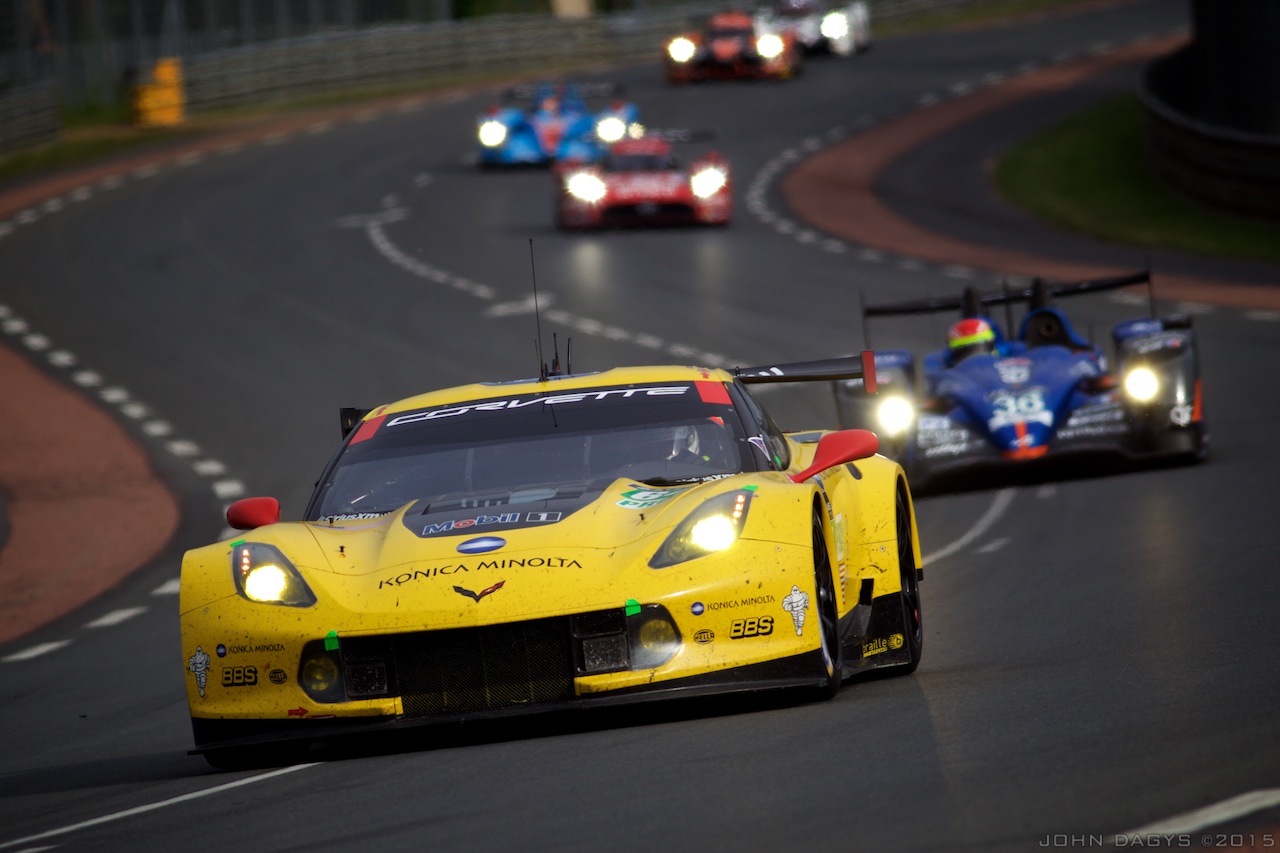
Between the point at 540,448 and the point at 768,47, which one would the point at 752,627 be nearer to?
the point at 540,448

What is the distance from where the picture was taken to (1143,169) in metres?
36.2

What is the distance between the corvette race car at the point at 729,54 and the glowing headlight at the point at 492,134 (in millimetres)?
12179

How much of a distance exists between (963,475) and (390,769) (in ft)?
29.7

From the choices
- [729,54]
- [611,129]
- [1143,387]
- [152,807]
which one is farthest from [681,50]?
[152,807]

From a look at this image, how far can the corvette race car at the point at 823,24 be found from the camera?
56125mm

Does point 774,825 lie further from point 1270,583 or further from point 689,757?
point 1270,583

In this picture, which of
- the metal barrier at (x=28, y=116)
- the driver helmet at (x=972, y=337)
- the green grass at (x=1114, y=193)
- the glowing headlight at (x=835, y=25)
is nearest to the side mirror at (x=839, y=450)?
the driver helmet at (x=972, y=337)

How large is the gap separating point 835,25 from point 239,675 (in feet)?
167

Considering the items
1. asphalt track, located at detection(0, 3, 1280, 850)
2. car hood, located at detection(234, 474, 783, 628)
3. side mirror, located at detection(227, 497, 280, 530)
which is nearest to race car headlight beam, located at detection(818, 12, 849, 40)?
asphalt track, located at detection(0, 3, 1280, 850)

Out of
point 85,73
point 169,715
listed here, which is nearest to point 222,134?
point 85,73

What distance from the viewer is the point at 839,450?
7.71 metres

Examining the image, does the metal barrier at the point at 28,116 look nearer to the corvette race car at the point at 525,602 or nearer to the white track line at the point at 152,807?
the corvette race car at the point at 525,602

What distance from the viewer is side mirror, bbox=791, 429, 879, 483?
7.61 meters

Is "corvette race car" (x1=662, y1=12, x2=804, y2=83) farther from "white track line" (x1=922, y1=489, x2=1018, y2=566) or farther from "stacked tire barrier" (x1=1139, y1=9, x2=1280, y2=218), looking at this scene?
"white track line" (x1=922, y1=489, x2=1018, y2=566)
